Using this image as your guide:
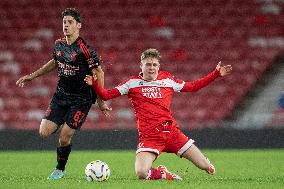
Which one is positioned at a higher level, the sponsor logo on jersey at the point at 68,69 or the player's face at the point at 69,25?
the player's face at the point at 69,25

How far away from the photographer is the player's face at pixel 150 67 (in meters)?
8.38

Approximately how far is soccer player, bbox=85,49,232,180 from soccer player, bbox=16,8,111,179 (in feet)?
1.14

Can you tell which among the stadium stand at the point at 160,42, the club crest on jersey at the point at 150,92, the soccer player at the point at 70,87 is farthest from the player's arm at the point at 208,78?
the stadium stand at the point at 160,42

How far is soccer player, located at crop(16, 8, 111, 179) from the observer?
8.70 metres

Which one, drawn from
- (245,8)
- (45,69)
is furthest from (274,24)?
(45,69)

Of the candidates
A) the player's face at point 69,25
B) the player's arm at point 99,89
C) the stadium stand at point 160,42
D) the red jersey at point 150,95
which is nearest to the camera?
the player's arm at point 99,89

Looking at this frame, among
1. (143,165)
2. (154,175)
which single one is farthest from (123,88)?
(154,175)

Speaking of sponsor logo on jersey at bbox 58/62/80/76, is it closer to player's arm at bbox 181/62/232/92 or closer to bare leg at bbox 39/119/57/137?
bare leg at bbox 39/119/57/137

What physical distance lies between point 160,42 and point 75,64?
29.1 feet

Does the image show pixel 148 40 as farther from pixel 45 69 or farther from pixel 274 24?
pixel 45 69

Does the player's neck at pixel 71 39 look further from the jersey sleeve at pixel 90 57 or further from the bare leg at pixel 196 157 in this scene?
the bare leg at pixel 196 157

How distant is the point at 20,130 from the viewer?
48.0ft

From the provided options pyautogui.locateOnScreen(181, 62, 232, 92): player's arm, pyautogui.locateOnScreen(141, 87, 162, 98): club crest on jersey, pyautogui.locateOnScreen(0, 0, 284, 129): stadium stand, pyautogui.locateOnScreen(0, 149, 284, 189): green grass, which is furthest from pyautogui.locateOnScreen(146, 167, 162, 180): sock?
pyautogui.locateOnScreen(0, 0, 284, 129): stadium stand

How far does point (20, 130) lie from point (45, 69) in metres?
5.70
